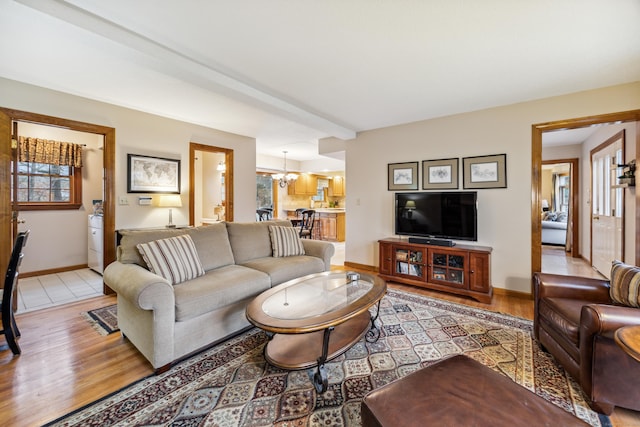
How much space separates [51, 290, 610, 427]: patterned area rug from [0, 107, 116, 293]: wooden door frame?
247 centimetres

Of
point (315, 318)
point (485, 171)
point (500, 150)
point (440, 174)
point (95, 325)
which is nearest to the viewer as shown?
Result: point (315, 318)

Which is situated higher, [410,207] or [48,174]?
[48,174]

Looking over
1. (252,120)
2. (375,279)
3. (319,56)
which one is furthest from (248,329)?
(252,120)

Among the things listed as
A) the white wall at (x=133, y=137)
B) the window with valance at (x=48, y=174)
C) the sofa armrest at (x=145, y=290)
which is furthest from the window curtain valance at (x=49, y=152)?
the sofa armrest at (x=145, y=290)

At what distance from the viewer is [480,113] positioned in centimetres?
362

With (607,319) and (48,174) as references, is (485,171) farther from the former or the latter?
(48,174)

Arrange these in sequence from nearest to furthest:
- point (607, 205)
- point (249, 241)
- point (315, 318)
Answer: point (315, 318) < point (249, 241) < point (607, 205)

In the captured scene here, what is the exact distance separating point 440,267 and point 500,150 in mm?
1685

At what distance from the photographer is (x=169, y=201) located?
3953mm

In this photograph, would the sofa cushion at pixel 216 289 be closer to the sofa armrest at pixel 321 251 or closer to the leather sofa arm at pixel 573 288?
the sofa armrest at pixel 321 251

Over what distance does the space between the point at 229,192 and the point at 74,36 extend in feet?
10.6

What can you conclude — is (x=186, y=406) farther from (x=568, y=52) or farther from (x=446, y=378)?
(x=568, y=52)

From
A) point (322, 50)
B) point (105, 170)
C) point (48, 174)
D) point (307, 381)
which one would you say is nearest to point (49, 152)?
point (48, 174)

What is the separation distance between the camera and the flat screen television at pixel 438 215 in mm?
3525
